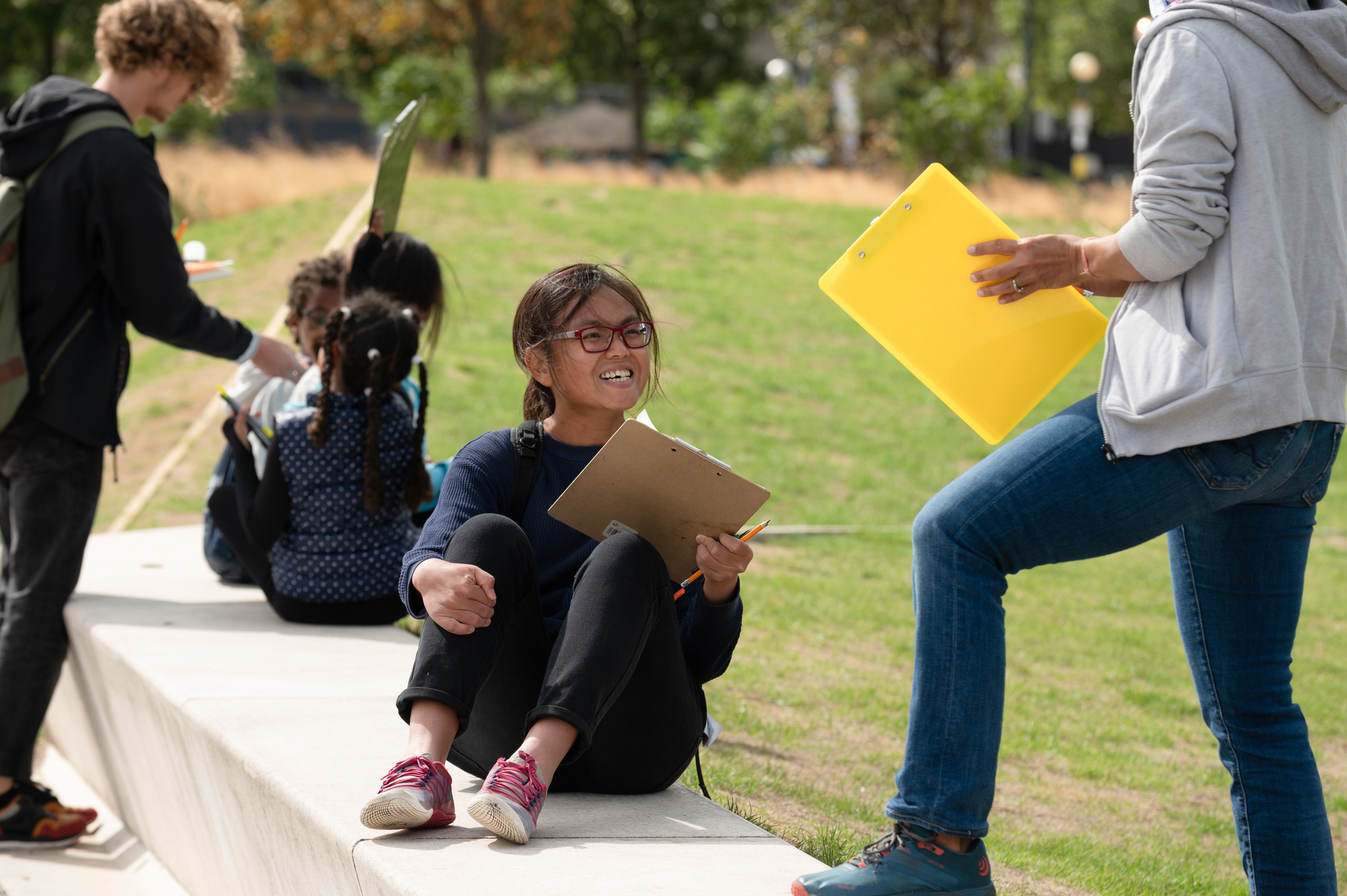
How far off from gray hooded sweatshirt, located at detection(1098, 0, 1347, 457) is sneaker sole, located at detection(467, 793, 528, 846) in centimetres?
125

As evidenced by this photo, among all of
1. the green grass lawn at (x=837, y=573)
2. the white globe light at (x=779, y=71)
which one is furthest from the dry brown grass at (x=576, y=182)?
the white globe light at (x=779, y=71)

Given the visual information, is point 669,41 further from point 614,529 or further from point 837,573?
point 614,529

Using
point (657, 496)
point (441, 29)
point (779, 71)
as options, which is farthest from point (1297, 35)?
point (779, 71)

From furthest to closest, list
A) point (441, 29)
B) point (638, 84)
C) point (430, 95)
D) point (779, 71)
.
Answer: point (638, 84)
point (779, 71)
point (441, 29)
point (430, 95)

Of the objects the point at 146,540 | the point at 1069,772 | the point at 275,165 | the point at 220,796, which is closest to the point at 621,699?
the point at 220,796

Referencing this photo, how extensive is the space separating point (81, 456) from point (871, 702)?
9.19ft

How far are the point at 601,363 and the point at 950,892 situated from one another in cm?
134

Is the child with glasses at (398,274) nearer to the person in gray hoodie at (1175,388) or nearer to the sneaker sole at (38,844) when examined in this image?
the sneaker sole at (38,844)

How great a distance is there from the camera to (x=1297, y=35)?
2.25 m

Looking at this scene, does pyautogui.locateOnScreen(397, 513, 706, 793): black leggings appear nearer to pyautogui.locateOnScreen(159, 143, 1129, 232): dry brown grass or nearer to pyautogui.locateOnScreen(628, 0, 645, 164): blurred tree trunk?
pyautogui.locateOnScreen(159, 143, 1129, 232): dry brown grass

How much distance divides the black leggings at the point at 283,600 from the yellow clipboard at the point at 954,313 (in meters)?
2.27

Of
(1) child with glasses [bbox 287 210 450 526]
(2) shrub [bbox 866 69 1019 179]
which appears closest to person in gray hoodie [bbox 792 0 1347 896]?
(1) child with glasses [bbox 287 210 450 526]

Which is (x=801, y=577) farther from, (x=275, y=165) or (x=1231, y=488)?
(x=275, y=165)

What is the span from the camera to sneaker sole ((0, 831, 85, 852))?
4.02 metres
